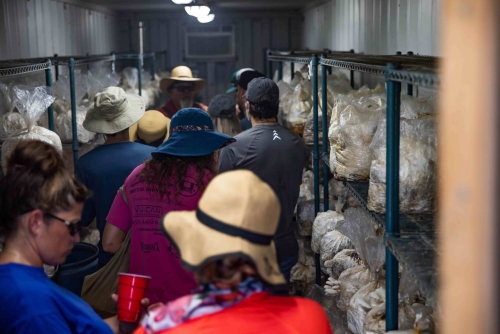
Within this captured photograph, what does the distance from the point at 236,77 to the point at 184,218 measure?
15.6 feet

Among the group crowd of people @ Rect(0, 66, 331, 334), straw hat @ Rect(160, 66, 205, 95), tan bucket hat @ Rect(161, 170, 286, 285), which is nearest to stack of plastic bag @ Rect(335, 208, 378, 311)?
crowd of people @ Rect(0, 66, 331, 334)

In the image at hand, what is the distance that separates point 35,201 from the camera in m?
1.73

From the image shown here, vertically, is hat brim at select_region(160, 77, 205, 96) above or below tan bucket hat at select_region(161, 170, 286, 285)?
above

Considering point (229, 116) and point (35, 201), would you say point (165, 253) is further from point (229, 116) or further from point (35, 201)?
point (229, 116)

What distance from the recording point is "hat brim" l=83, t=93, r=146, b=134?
349 centimetres

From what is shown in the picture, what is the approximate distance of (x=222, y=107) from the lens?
5.47 metres

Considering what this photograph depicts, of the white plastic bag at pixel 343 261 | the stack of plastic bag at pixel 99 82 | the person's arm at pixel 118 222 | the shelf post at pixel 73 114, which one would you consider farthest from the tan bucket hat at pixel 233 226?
the stack of plastic bag at pixel 99 82

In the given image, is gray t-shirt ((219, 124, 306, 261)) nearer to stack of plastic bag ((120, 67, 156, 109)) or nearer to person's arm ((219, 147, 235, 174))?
person's arm ((219, 147, 235, 174))

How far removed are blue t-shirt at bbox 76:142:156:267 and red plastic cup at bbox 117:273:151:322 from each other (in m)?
1.45

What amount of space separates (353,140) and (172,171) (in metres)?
0.94

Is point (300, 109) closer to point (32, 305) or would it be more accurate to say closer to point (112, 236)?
point (112, 236)

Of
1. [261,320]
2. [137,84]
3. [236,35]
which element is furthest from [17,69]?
[236,35]

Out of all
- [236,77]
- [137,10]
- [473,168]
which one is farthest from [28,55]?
[473,168]

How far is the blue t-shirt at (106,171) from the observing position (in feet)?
10.9
